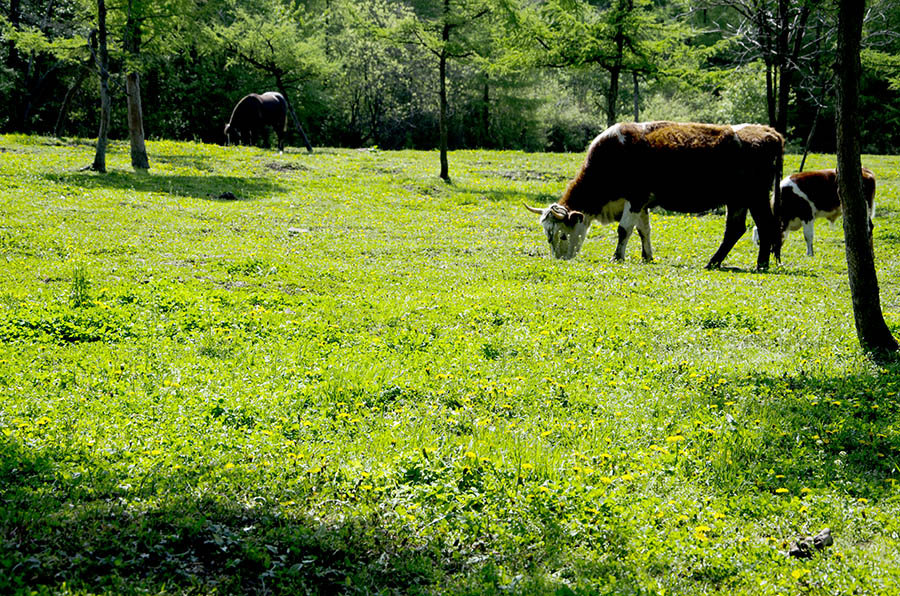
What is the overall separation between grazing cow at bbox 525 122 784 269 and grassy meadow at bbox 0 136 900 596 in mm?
2461

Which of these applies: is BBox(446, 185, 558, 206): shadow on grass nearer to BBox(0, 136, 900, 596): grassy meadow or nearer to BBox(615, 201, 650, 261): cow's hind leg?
BBox(615, 201, 650, 261): cow's hind leg

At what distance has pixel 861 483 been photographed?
625 cm

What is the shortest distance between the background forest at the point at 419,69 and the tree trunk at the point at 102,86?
86 cm

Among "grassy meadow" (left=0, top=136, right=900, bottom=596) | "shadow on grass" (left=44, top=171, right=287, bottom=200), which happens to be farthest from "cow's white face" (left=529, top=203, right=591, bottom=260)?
"shadow on grass" (left=44, top=171, right=287, bottom=200)

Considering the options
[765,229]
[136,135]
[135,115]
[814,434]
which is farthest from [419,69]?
[814,434]

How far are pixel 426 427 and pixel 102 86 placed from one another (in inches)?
829

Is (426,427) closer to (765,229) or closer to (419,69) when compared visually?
(765,229)

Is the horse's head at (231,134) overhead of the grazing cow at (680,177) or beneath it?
overhead

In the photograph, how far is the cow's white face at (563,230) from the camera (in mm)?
17281

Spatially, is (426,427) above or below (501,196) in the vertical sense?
→ below

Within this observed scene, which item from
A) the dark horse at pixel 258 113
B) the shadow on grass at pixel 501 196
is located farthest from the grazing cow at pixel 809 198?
the dark horse at pixel 258 113

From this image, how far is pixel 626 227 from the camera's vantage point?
1698cm

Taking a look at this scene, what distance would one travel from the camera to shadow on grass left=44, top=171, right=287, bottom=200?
829 inches

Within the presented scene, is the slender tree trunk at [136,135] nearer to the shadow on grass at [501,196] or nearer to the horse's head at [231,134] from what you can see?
the shadow on grass at [501,196]
